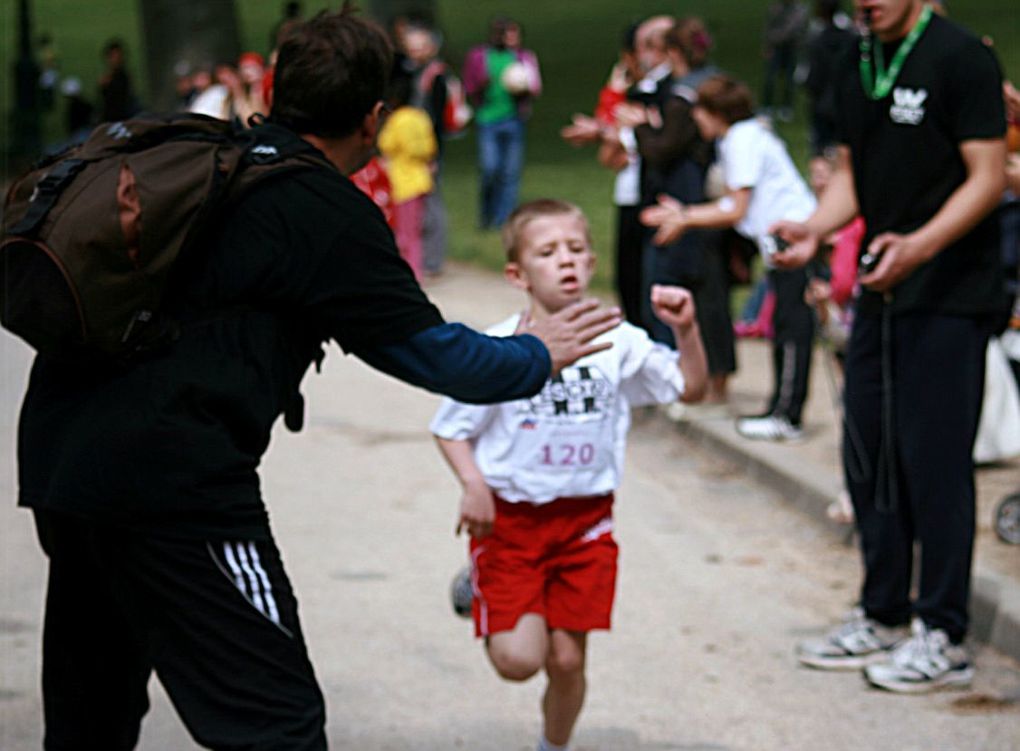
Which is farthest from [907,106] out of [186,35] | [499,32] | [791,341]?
[186,35]

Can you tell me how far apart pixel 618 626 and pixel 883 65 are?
7.22 feet

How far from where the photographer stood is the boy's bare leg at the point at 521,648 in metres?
4.77

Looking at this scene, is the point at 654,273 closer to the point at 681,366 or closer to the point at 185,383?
the point at 681,366

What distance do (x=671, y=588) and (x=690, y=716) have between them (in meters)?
1.61

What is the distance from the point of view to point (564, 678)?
490cm

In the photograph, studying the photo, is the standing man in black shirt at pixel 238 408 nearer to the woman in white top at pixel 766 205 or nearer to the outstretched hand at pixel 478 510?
the outstretched hand at pixel 478 510

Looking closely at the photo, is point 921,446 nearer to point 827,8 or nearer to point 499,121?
point 827,8

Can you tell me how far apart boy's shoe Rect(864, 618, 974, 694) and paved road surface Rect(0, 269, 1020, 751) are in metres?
0.06

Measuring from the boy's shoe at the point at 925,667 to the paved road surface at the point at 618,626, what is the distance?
0.06 meters

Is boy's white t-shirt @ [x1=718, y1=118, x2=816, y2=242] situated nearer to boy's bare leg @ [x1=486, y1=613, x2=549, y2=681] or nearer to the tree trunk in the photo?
boy's bare leg @ [x1=486, y1=613, x2=549, y2=681]

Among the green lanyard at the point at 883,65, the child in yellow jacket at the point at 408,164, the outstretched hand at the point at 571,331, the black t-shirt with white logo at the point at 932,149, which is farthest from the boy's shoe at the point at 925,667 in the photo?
the child in yellow jacket at the point at 408,164

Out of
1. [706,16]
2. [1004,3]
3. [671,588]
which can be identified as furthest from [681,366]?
[706,16]

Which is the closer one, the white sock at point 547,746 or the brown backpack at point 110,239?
the brown backpack at point 110,239

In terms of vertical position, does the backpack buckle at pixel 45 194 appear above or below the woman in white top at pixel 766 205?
above
